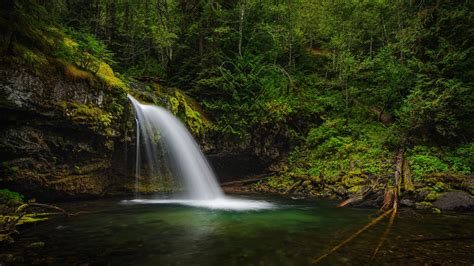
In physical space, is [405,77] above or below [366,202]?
above

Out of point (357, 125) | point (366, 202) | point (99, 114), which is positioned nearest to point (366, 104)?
point (357, 125)

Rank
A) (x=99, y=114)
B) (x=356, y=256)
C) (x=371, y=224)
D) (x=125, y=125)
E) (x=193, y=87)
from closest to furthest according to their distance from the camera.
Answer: (x=356, y=256) < (x=371, y=224) < (x=99, y=114) < (x=125, y=125) < (x=193, y=87)

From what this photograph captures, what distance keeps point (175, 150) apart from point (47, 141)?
5.11m

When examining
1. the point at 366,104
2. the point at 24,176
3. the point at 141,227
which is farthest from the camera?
the point at 366,104

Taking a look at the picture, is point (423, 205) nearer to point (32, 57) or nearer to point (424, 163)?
point (424, 163)

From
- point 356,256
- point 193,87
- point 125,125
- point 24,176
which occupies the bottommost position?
point 356,256

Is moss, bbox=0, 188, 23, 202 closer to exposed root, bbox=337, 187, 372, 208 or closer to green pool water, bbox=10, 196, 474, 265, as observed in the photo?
green pool water, bbox=10, 196, 474, 265

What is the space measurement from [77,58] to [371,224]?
1090 cm

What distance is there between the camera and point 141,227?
264 inches

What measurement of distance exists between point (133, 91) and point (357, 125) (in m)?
13.4

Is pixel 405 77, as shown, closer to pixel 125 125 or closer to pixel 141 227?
pixel 125 125

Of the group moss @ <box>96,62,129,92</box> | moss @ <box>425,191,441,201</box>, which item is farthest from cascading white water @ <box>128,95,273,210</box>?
moss @ <box>425,191,441,201</box>

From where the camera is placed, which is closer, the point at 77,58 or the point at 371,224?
the point at 371,224

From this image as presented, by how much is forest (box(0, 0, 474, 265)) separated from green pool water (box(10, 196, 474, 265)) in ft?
0.17
